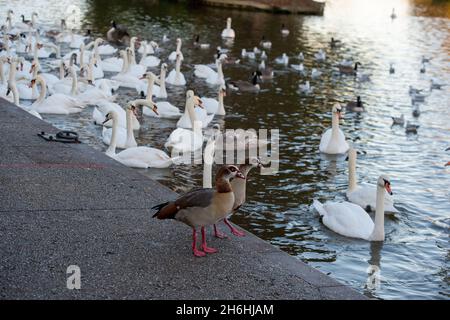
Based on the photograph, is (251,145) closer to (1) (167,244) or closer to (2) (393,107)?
(2) (393,107)

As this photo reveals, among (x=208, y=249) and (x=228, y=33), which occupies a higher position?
(x=228, y=33)

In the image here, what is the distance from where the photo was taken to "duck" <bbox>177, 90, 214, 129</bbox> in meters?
16.4

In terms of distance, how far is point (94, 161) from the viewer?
9.48m

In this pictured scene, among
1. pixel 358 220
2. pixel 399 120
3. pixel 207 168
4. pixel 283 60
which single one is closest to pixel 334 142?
pixel 399 120

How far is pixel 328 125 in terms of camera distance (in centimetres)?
1795

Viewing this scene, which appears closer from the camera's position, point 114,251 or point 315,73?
point 114,251

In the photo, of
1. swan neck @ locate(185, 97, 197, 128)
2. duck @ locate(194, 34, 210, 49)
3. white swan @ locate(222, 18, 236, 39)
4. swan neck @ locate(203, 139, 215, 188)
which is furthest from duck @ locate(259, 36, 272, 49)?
swan neck @ locate(203, 139, 215, 188)

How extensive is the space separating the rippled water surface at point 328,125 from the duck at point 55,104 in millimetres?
264

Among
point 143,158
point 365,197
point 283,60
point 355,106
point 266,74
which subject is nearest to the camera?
point 365,197

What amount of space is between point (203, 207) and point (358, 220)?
4381 millimetres

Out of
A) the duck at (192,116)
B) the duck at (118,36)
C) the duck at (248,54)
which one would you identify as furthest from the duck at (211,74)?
the duck at (118,36)

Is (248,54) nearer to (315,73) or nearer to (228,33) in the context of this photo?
(315,73)

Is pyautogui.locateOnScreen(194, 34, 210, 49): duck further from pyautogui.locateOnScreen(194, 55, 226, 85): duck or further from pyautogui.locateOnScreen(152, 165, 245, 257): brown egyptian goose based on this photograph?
pyautogui.locateOnScreen(152, 165, 245, 257): brown egyptian goose

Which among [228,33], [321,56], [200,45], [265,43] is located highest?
[228,33]
